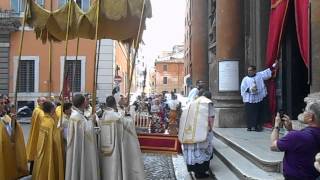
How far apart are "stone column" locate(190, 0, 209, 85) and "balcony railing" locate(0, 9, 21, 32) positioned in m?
14.6

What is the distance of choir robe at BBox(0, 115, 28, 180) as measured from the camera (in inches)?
301

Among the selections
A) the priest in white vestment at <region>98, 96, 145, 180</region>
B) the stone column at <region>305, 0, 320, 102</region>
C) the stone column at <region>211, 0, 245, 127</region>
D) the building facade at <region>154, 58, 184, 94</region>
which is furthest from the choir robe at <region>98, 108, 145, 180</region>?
the building facade at <region>154, 58, 184, 94</region>

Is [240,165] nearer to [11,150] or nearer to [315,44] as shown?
[315,44]

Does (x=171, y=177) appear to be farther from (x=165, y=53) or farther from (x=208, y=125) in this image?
(x=165, y=53)

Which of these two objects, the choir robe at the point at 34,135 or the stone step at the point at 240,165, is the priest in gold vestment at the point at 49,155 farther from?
the stone step at the point at 240,165

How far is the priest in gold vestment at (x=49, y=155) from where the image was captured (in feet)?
24.1

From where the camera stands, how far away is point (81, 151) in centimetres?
702

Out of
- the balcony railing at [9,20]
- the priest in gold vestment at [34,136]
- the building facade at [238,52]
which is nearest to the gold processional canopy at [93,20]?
the priest in gold vestment at [34,136]

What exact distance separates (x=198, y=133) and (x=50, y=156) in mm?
2891

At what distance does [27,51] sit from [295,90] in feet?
80.1

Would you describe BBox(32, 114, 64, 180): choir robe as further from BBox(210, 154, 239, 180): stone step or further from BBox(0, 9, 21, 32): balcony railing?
BBox(0, 9, 21, 32): balcony railing

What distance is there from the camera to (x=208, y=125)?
922 cm

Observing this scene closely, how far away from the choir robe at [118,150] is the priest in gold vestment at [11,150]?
1580mm

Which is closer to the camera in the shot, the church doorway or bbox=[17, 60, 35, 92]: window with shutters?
the church doorway
